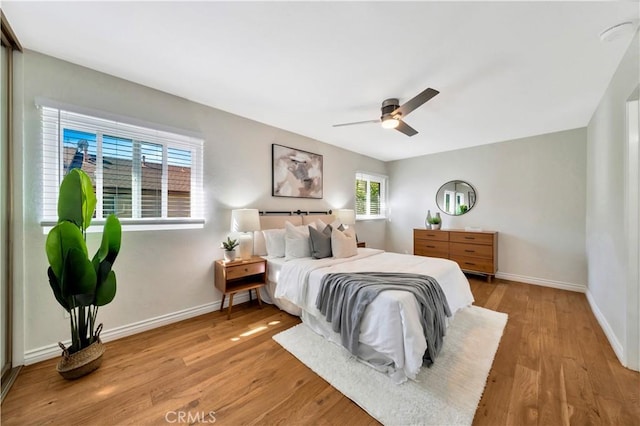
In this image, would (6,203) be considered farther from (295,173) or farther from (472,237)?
(472,237)

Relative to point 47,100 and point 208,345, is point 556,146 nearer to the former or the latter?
point 208,345

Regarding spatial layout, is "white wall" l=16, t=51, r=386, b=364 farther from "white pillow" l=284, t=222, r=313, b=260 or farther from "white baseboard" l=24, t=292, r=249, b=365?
"white pillow" l=284, t=222, r=313, b=260

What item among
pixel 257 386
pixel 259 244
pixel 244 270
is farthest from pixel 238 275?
pixel 257 386

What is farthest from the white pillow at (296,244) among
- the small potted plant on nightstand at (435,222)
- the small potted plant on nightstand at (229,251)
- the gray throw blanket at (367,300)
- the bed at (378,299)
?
the small potted plant on nightstand at (435,222)

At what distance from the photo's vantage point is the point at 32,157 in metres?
1.91

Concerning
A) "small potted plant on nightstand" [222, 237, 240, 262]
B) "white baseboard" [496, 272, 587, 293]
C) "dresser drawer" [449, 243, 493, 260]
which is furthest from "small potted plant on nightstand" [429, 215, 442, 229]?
"small potted plant on nightstand" [222, 237, 240, 262]

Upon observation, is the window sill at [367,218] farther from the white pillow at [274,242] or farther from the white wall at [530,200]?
the white pillow at [274,242]

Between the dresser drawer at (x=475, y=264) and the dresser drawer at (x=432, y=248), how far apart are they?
0.16m

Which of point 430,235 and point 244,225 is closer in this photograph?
point 244,225

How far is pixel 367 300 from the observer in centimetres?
183

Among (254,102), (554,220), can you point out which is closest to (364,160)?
(254,102)

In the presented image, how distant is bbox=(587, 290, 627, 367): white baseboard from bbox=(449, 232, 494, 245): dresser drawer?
53.9 inches

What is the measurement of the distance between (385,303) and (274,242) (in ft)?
5.90

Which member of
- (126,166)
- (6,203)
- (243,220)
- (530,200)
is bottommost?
(243,220)
